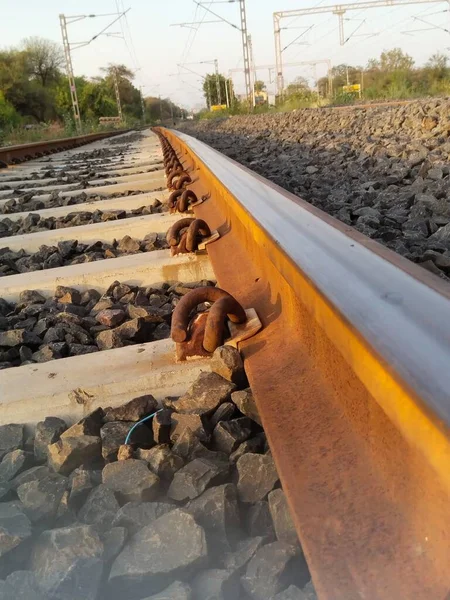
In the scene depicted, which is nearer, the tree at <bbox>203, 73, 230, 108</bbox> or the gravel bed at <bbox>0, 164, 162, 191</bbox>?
the gravel bed at <bbox>0, 164, 162, 191</bbox>

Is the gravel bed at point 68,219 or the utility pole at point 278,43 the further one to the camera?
the utility pole at point 278,43

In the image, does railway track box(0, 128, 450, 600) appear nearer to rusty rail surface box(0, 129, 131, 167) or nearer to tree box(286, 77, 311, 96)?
rusty rail surface box(0, 129, 131, 167)

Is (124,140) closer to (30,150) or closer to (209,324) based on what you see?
(30,150)

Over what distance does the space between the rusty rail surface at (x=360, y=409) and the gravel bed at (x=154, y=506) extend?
0.11 meters

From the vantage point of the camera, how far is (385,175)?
175 inches

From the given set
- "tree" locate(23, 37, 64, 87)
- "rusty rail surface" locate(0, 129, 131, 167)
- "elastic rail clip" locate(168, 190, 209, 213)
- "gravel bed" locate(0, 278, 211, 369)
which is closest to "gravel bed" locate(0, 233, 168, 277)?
"elastic rail clip" locate(168, 190, 209, 213)

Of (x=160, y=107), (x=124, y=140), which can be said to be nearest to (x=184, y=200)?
(x=124, y=140)

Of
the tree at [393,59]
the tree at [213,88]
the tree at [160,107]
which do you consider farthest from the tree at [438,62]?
the tree at [160,107]

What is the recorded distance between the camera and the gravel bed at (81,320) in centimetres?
202

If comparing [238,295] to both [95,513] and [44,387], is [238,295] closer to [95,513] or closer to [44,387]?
[44,387]

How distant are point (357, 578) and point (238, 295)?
118 cm

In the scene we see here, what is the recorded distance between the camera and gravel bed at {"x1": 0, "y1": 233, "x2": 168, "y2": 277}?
306cm

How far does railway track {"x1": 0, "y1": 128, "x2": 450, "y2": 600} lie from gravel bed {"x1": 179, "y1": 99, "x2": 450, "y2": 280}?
603 mm

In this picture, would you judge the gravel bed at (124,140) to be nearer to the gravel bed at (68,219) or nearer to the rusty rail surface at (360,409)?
the gravel bed at (68,219)
